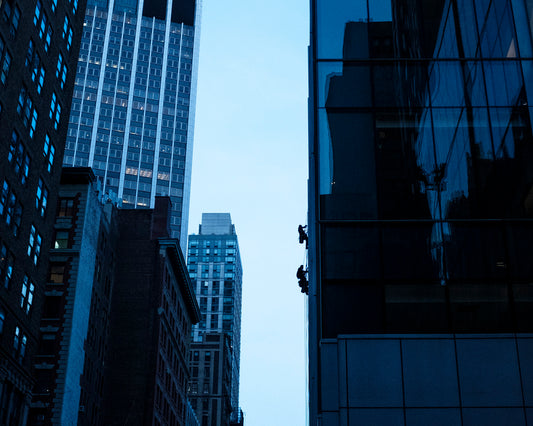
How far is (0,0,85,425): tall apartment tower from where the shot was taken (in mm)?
46000

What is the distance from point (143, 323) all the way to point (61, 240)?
16643 millimetres

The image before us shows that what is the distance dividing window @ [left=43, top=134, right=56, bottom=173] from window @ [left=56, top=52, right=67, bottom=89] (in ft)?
18.2

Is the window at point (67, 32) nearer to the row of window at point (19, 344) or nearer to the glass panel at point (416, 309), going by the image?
the row of window at point (19, 344)

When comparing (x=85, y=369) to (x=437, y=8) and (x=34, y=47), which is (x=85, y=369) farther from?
(x=437, y=8)

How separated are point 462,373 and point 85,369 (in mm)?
54591

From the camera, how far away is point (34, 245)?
5206cm

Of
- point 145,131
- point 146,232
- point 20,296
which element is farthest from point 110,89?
point 20,296

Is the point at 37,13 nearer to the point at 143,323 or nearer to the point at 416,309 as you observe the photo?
the point at 416,309

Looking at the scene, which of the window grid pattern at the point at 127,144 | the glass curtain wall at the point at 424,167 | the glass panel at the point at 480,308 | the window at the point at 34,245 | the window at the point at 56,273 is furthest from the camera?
the window grid pattern at the point at 127,144

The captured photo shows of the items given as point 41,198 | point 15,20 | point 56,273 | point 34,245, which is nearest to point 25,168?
point 41,198

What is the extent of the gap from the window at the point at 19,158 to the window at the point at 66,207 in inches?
817

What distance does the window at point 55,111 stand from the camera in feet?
185

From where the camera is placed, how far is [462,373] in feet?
71.5

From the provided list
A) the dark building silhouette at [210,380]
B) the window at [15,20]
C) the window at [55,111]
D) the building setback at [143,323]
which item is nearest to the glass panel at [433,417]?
the window at [15,20]
